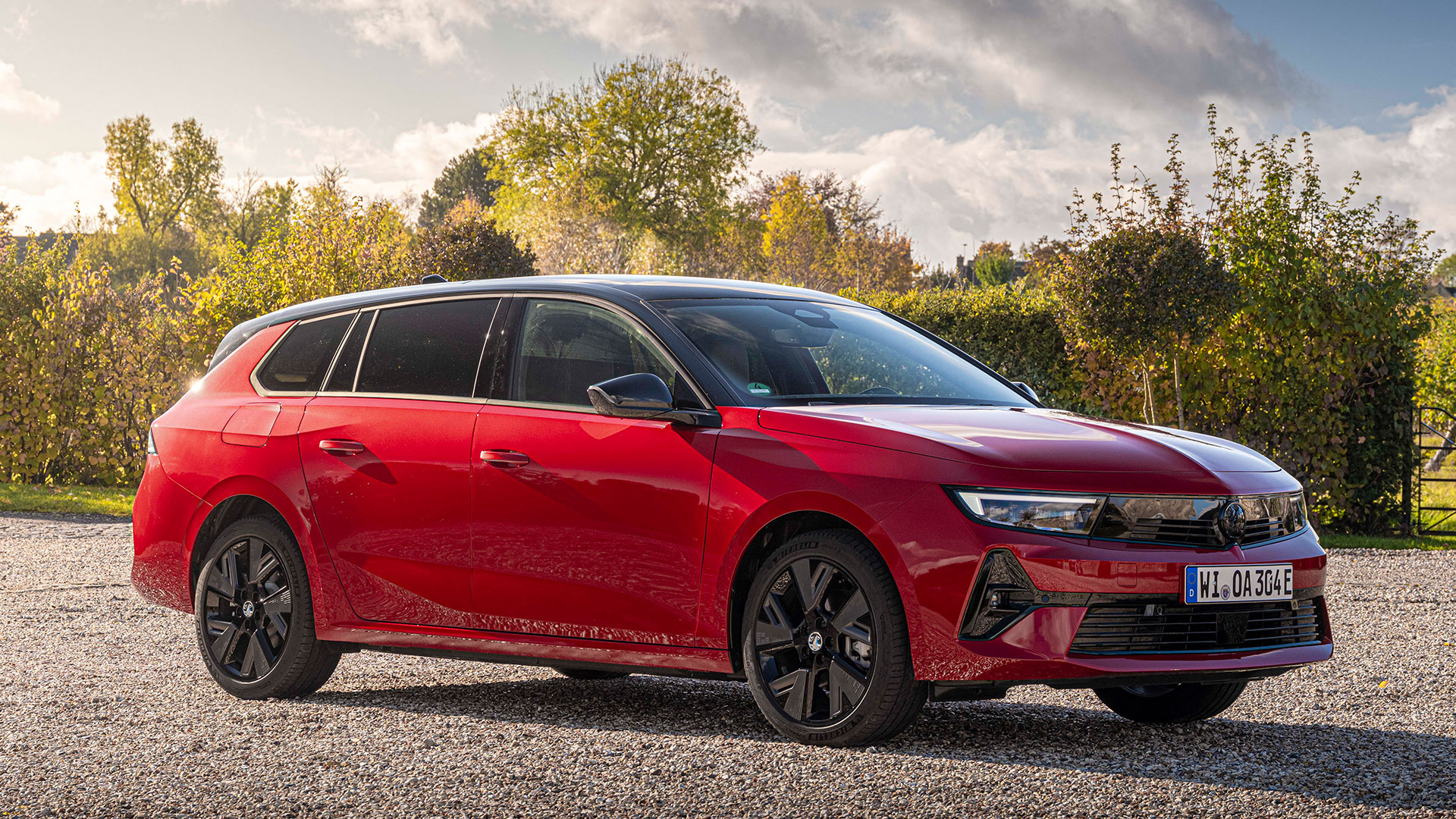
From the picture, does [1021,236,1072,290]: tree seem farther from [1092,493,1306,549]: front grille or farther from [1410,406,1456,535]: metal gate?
[1092,493,1306,549]: front grille

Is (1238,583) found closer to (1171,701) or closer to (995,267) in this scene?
(1171,701)

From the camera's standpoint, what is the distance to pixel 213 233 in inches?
3204

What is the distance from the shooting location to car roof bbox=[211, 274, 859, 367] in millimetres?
5848

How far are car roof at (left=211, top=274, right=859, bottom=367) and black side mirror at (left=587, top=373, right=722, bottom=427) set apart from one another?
0.61m

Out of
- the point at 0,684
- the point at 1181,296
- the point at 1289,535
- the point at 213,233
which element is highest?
the point at 213,233

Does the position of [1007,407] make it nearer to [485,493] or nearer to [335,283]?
[485,493]

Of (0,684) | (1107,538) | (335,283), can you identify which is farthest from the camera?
(335,283)

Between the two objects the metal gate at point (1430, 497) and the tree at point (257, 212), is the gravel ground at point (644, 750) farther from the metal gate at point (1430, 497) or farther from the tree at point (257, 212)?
the tree at point (257, 212)

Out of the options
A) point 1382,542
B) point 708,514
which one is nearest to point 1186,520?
point 708,514

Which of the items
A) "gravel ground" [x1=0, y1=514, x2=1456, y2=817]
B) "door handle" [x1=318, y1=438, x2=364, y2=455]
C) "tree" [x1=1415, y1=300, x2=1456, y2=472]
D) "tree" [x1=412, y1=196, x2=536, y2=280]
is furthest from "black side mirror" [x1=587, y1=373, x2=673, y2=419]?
"tree" [x1=1415, y1=300, x2=1456, y2=472]

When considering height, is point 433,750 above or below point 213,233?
below

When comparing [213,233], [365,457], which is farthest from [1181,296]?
[213,233]

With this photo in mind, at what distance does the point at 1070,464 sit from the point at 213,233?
273 ft

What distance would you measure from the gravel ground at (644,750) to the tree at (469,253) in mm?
13122
